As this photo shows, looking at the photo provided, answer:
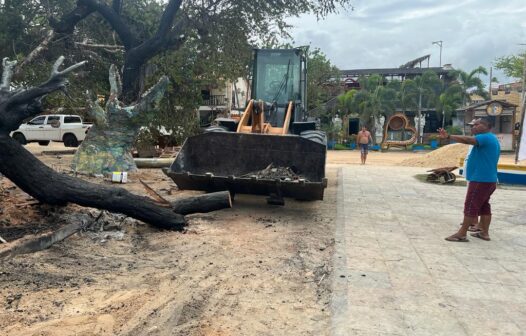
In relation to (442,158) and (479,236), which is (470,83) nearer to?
(442,158)

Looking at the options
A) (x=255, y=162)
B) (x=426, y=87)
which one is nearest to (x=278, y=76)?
(x=255, y=162)

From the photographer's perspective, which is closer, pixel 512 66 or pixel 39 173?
pixel 39 173

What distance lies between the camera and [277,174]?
8.14 metres

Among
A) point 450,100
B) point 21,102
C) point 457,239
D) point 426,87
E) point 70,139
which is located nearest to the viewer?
point 21,102

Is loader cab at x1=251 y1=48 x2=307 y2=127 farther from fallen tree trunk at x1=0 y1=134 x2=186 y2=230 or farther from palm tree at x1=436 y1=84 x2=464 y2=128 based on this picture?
palm tree at x1=436 y1=84 x2=464 y2=128

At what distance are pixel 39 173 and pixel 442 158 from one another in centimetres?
1873

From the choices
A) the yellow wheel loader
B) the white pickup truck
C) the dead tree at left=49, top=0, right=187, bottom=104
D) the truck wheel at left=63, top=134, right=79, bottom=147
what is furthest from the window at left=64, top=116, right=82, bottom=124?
the yellow wheel loader

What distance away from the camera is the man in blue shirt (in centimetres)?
666

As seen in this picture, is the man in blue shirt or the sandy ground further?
the man in blue shirt

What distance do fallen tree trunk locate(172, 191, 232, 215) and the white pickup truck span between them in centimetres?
1919

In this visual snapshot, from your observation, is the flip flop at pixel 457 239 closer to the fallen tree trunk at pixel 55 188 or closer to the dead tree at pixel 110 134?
the fallen tree trunk at pixel 55 188

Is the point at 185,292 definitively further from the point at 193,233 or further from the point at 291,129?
the point at 291,129

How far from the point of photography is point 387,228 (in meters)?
7.68

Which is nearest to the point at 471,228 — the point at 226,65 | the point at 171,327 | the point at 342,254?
the point at 342,254
